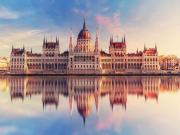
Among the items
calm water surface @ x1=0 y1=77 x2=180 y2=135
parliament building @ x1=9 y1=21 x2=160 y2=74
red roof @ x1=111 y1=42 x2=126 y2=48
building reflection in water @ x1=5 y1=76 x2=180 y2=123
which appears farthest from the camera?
red roof @ x1=111 y1=42 x2=126 y2=48

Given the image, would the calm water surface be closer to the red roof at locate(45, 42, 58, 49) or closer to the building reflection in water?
the building reflection in water

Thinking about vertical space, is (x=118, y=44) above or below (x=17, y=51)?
above

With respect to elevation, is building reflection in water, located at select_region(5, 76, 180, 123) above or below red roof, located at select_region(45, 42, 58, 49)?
below

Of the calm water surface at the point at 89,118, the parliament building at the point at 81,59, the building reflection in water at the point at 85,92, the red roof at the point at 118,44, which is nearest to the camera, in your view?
the calm water surface at the point at 89,118

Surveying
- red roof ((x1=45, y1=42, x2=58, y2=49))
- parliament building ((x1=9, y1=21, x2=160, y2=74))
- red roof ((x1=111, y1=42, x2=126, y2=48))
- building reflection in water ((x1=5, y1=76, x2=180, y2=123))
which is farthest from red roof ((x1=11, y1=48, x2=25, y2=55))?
building reflection in water ((x1=5, y1=76, x2=180, y2=123))

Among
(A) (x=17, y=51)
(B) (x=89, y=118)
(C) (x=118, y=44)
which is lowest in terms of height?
(B) (x=89, y=118)

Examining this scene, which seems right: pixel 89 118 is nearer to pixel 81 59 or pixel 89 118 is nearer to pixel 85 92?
pixel 85 92

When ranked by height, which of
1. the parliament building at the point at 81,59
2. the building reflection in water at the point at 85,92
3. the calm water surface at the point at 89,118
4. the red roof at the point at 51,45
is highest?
the red roof at the point at 51,45

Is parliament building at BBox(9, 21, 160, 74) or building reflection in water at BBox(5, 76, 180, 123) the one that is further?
parliament building at BBox(9, 21, 160, 74)

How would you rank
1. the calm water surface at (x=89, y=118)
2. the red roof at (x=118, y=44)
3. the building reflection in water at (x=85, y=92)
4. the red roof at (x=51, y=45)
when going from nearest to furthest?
the calm water surface at (x=89, y=118)
the building reflection in water at (x=85, y=92)
the red roof at (x=51, y=45)
the red roof at (x=118, y=44)

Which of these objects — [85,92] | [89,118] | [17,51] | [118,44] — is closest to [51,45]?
[17,51]

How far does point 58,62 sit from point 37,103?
72.7 feet

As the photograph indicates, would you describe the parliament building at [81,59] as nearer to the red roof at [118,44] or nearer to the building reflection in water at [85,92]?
the red roof at [118,44]

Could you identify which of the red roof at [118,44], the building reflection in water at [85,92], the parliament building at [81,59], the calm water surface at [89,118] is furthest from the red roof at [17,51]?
the calm water surface at [89,118]
